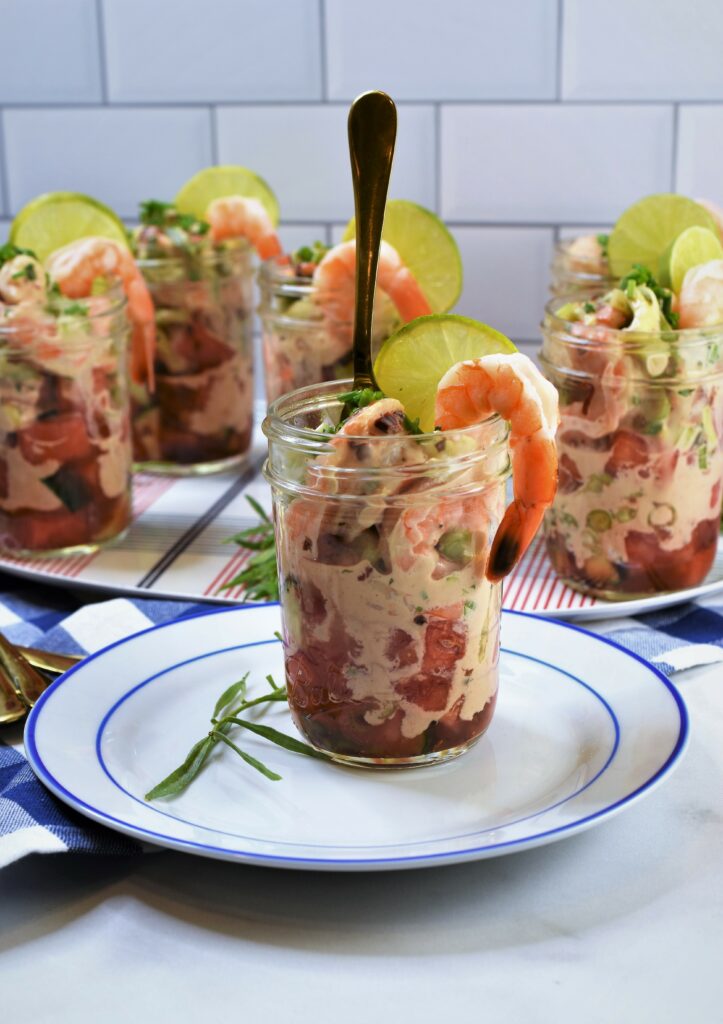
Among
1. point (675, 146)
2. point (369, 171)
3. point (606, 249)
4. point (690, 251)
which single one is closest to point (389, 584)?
point (369, 171)

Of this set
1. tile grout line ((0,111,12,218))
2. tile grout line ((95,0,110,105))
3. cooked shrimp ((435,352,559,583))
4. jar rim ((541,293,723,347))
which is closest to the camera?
cooked shrimp ((435,352,559,583))

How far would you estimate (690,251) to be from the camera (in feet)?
3.94

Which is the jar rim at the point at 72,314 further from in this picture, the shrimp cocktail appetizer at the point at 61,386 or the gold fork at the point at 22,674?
the gold fork at the point at 22,674

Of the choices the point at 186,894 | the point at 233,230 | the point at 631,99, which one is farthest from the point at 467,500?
the point at 631,99

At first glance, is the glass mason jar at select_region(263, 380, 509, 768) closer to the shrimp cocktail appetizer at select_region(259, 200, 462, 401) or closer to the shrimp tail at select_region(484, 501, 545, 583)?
the shrimp tail at select_region(484, 501, 545, 583)

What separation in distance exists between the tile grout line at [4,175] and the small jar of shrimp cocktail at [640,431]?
3.72ft

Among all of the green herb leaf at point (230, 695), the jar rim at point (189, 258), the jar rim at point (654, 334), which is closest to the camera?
the green herb leaf at point (230, 695)

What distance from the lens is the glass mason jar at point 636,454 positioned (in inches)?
45.4

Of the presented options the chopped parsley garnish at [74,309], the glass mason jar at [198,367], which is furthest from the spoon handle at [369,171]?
the glass mason jar at [198,367]

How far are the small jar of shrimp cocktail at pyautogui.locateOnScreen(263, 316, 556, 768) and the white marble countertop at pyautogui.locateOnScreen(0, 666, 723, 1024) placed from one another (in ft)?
0.37

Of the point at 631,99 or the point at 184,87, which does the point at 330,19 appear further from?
the point at 631,99

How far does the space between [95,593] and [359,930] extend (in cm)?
65

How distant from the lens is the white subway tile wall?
1.73 m

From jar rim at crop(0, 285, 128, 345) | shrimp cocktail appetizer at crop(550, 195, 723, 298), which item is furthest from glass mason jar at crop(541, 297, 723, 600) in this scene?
jar rim at crop(0, 285, 128, 345)
